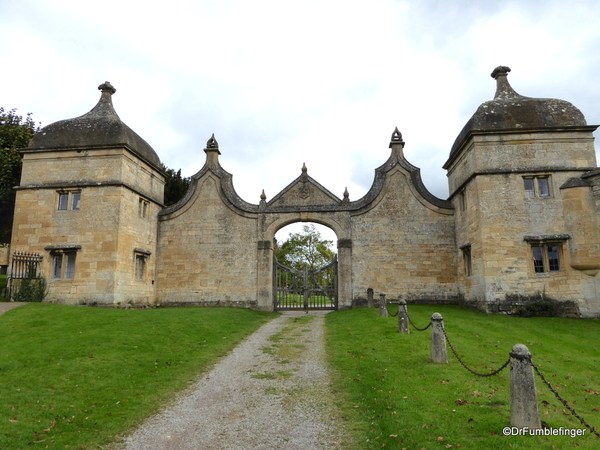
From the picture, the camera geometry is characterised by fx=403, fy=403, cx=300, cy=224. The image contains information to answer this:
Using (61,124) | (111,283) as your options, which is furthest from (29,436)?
(61,124)

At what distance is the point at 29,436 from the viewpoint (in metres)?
5.50

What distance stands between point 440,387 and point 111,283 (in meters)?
14.9

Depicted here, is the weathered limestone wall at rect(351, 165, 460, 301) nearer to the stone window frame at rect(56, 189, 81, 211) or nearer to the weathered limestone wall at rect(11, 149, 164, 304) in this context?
the weathered limestone wall at rect(11, 149, 164, 304)

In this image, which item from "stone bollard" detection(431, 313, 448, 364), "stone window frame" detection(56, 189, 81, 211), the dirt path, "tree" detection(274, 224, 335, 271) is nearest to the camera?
the dirt path

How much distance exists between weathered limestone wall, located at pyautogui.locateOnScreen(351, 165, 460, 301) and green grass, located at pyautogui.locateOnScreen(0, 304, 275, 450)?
298 inches

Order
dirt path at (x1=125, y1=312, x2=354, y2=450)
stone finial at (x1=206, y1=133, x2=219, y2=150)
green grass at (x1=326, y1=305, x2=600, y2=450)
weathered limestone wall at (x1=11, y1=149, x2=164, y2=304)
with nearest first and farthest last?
1. green grass at (x1=326, y1=305, x2=600, y2=450)
2. dirt path at (x1=125, y1=312, x2=354, y2=450)
3. weathered limestone wall at (x1=11, y1=149, x2=164, y2=304)
4. stone finial at (x1=206, y1=133, x2=219, y2=150)

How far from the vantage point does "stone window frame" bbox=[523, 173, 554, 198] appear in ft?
54.7

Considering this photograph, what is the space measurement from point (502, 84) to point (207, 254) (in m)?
16.6

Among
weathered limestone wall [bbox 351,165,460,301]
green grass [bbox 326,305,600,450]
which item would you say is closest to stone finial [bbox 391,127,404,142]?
weathered limestone wall [bbox 351,165,460,301]

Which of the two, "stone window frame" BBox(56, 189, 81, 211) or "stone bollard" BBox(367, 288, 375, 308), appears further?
"stone bollard" BBox(367, 288, 375, 308)

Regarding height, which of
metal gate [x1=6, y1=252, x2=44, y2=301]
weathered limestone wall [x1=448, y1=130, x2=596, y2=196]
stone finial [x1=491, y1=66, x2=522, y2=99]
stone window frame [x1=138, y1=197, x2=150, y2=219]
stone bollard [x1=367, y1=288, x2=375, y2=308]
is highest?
stone finial [x1=491, y1=66, x2=522, y2=99]

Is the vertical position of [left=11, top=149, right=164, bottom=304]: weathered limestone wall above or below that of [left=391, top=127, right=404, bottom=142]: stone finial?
below

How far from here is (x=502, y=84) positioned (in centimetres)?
1911

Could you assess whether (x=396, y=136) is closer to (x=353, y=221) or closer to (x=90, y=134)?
(x=353, y=221)
